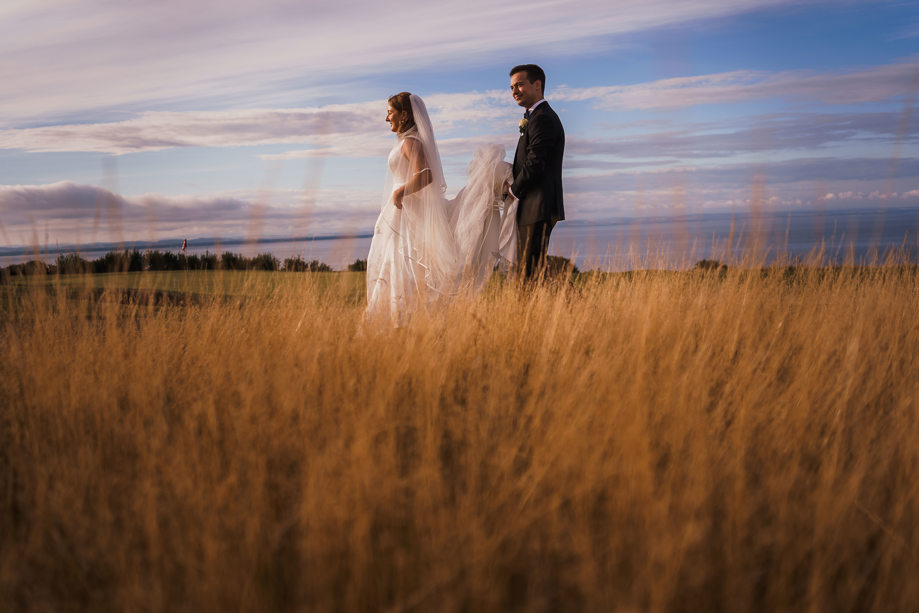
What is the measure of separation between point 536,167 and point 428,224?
1.14 meters

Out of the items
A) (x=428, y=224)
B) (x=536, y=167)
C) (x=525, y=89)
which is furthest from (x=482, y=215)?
(x=525, y=89)

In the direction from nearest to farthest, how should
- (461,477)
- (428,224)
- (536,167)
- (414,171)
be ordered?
(461,477) < (536,167) < (414,171) < (428,224)

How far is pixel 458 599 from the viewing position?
75.3 inches

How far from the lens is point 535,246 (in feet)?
19.4

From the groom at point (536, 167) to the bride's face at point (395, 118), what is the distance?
106 centimetres

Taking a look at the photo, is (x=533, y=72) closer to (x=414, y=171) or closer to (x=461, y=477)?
(x=414, y=171)

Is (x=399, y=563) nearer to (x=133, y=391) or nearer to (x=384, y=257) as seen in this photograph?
(x=133, y=391)

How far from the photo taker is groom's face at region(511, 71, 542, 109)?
225 inches

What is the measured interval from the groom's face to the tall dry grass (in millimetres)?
2335

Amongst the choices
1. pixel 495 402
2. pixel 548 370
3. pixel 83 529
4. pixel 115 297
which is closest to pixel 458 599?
pixel 495 402

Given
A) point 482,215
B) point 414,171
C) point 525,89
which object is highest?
point 525,89

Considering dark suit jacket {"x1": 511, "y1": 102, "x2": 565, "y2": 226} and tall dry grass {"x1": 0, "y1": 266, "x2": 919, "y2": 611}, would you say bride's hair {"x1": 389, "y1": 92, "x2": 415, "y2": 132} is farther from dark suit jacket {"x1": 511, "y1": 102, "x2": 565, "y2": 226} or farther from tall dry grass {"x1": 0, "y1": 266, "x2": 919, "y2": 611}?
tall dry grass {"x1": 0, "y1": 266, "x2": 919, "y2": 611}

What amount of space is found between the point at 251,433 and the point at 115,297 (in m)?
3.94

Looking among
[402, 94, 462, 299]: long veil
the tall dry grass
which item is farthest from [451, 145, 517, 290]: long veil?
the tall dry grass
